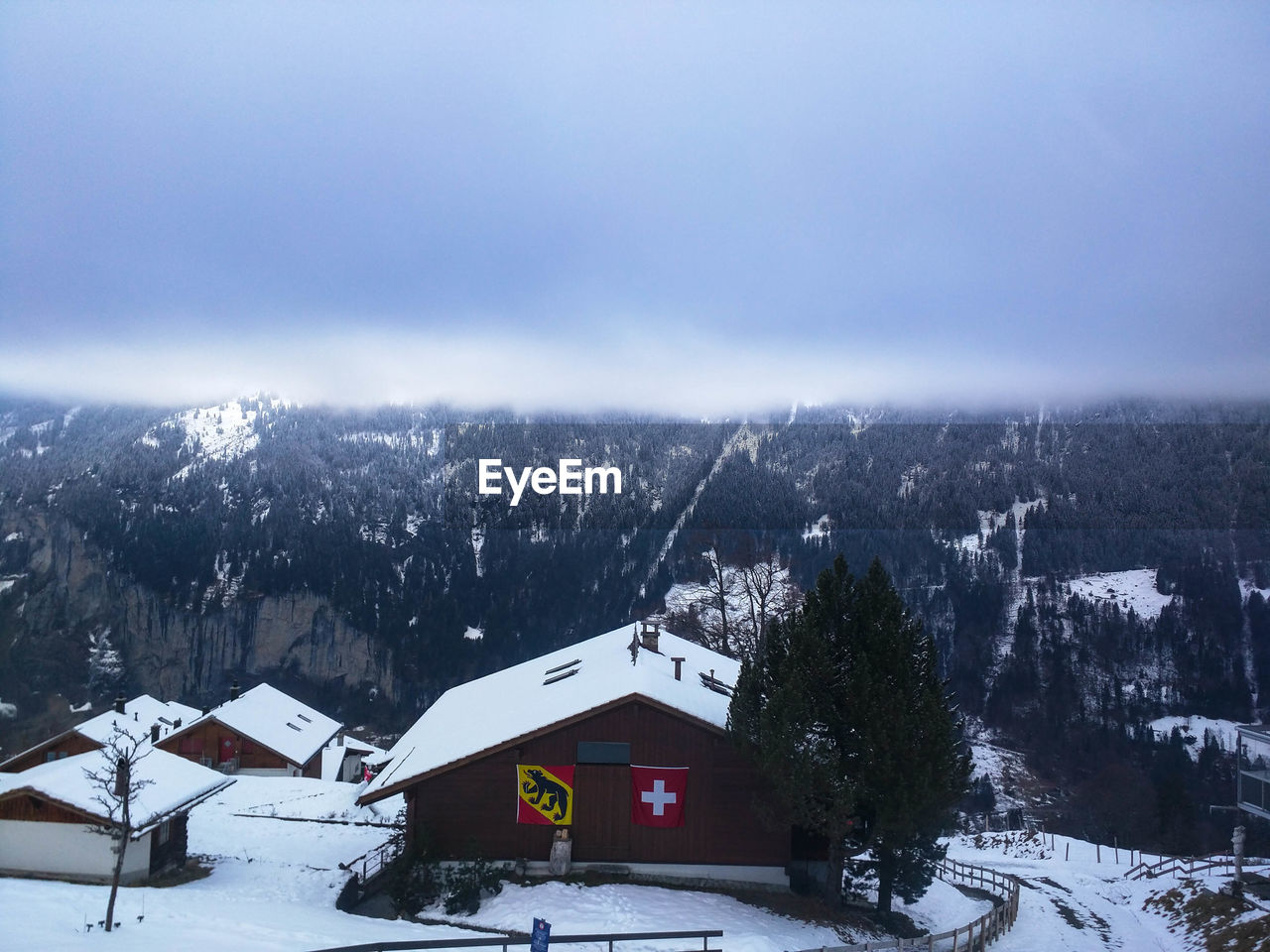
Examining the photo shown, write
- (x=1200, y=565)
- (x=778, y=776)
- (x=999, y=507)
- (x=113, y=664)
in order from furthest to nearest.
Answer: (x=999, y=507)
(x=1200, y=565)
(x=113, y=664)
(x=778, y=776)

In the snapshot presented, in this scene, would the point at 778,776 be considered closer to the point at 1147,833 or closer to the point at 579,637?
the point at 1147,833

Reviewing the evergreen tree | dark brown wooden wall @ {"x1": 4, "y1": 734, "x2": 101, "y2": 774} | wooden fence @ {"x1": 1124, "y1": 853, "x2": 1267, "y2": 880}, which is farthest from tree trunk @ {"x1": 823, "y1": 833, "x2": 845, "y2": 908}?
dark brown wooden wall @ {"x1": 4, "y1": 734, "x2": 101, "y2": 774}

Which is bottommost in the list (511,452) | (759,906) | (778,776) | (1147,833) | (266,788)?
(1147,833)

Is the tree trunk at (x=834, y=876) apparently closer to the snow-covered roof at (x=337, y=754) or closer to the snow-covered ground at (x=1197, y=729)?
the snow-covered roof at (x=337, y=754)

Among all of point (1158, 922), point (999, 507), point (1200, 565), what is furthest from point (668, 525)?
point (1158, 922)

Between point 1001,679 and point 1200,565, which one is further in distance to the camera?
point 1200,565

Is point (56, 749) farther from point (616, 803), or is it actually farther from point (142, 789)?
point (616, 803)

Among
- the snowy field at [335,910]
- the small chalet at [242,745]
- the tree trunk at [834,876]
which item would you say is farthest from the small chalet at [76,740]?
the tree trunk at [834,876]

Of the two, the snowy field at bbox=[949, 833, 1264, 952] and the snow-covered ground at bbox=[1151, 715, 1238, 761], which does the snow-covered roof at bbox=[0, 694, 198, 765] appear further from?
the snow-covered ground at bbox=[1151, 715, 1238, 761]

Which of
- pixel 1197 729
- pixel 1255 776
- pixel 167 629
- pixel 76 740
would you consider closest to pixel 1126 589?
pixel 1197 729
